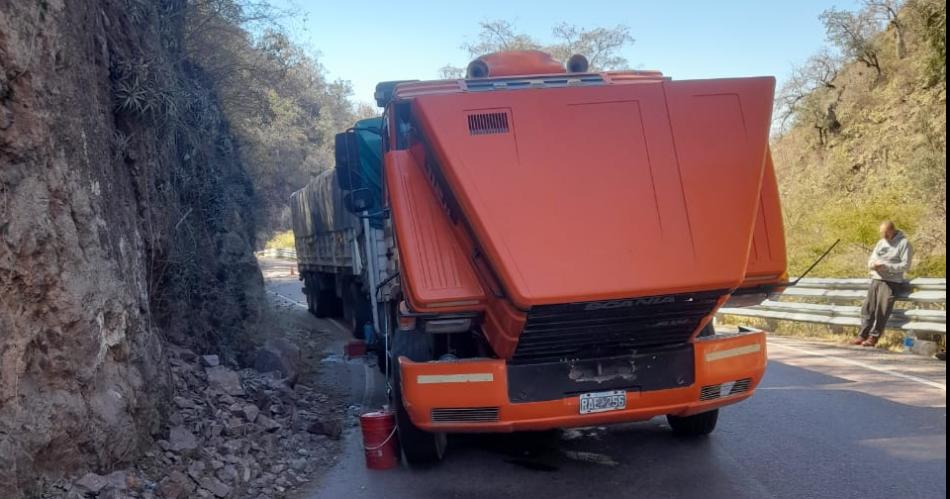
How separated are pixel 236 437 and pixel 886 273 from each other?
340 inches

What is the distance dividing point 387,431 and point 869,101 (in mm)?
26112

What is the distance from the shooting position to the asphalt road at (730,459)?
511cm

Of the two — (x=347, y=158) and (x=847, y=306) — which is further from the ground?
(x=347, y=158)

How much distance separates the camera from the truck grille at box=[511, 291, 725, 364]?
14.8ft

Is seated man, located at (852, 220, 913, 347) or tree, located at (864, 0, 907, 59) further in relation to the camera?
tree, located at (864, 0, 907, 59)

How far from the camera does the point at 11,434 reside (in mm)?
4309

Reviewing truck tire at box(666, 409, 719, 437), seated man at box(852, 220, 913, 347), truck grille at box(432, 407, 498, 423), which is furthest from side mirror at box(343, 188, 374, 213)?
seated man at box(852, 220, 913, 347)

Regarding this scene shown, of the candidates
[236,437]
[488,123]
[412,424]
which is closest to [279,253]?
[236,437]

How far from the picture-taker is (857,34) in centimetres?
2792

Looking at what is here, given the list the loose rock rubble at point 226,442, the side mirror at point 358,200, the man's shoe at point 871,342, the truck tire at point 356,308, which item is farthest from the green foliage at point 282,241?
the side mirror at point 358,200

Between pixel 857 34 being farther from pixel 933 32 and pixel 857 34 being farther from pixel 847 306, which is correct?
pixel 847 306

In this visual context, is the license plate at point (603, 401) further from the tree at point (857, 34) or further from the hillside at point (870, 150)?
the tree at point (857, 34)

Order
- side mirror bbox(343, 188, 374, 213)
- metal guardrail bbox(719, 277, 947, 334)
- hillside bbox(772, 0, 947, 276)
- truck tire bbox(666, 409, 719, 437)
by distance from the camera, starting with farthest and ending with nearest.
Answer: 1. hillside bbox(772, 0, 947, 276)
2. metal guardrail bbox(719, 277, 947, 334)
3. side mirror bbox(343, 188, 374, 213)
4. truck tire bbox(666, 409, 719, 437)

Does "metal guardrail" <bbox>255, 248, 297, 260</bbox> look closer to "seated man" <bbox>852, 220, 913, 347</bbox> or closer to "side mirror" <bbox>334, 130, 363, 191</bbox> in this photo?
"seated man" <bbox>852, 220, 913, 347</bbox>
